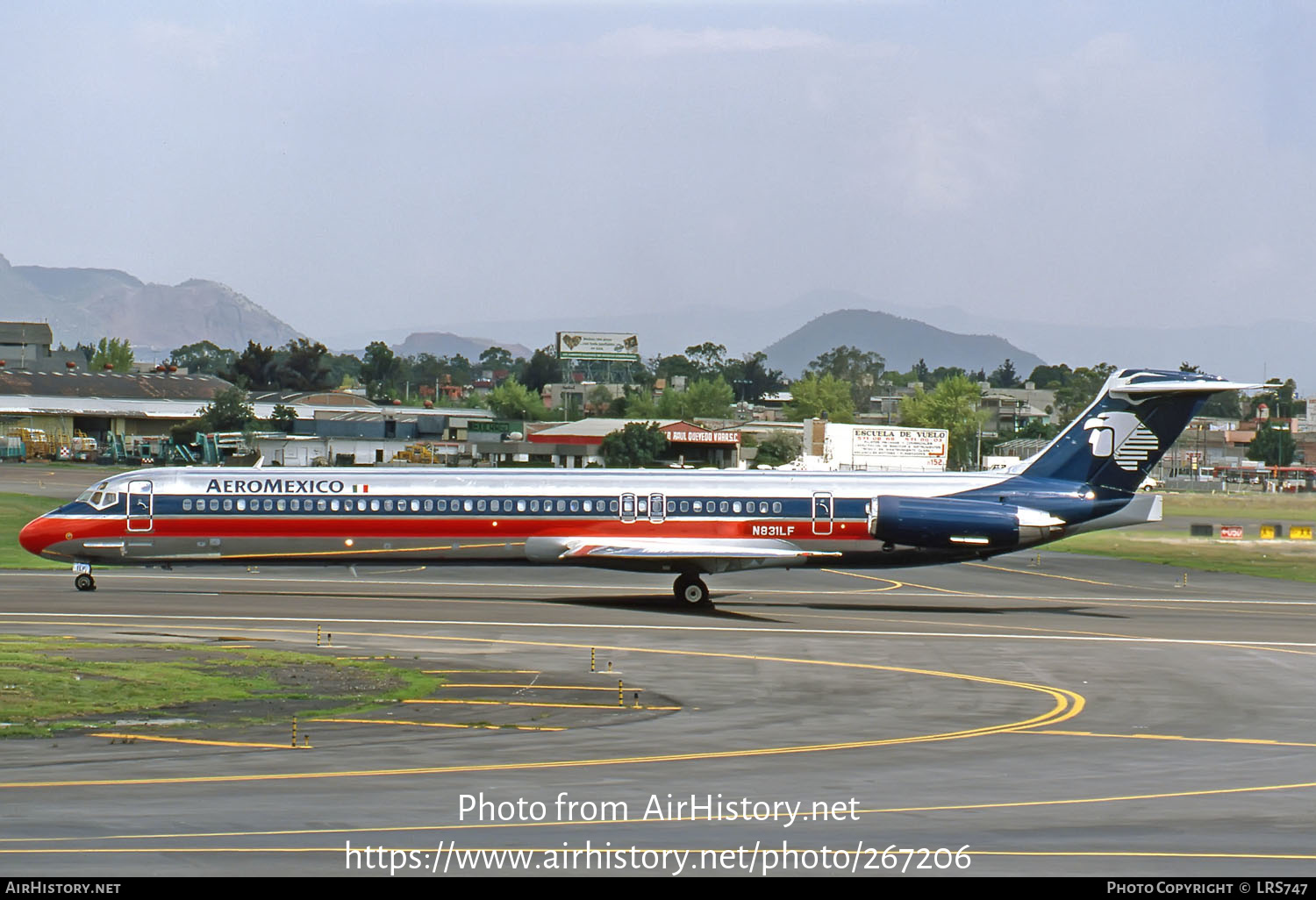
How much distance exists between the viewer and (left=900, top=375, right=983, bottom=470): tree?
131m

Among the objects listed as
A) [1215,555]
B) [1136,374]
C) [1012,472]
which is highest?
A: [1136,374]

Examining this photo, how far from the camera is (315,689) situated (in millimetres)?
22844

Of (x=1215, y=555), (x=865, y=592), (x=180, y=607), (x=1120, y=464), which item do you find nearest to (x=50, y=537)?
(x=180, y=607)

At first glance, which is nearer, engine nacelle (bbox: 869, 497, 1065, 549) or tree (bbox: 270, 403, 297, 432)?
engine nacelle (bbox: 869, 497, 1065, 549)

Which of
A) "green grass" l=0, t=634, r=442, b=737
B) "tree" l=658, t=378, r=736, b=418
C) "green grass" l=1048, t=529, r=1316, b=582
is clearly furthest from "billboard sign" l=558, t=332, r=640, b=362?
"green grass" l=0, t=634, r=442, b=737

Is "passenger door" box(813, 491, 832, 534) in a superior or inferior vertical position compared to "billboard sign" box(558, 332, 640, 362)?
inferior

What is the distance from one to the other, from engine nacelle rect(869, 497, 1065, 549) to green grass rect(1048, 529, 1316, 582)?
15.5 metres

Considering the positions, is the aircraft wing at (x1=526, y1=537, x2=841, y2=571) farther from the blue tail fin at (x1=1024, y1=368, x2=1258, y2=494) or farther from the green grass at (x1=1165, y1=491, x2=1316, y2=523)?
the green grass at (x1=1165, y1=491, x2=1316, y2=523)

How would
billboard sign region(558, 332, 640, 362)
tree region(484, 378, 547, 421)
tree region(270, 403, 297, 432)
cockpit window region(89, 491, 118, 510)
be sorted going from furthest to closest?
1. billboard sign region(558, 332, 640, 362)
2. tree region(484, 378, 547, 421)
3. tree region(270, 403, 297, 432)
4. cockpit window region(89, 491, 118, 510)

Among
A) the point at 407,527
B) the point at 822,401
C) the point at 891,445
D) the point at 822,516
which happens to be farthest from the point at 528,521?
the point at 822,401

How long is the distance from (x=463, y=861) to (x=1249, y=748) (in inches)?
486

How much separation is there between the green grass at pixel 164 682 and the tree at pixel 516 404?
492ft

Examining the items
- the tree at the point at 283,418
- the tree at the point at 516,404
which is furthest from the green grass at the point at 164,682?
the tree at the point at 516,404

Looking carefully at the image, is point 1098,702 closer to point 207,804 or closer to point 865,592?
point 207,804
